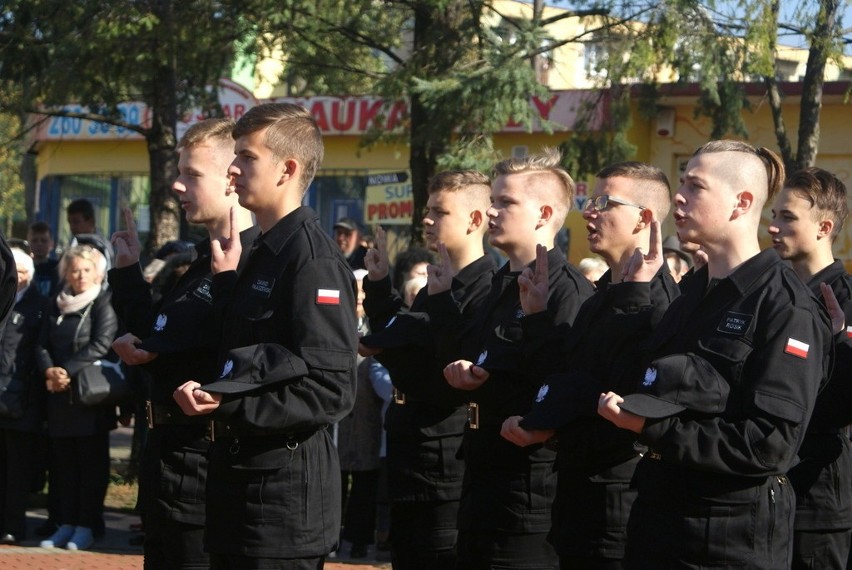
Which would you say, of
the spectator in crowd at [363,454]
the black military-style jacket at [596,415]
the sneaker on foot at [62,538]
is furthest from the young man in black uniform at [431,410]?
the sneaker on foot at [62,538]

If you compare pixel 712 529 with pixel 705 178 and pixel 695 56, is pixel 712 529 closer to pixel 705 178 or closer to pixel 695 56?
pixel 705 178

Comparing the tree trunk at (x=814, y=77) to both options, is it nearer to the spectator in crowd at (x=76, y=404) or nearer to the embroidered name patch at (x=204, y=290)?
the spectator in crowd at (x=76, y=404)

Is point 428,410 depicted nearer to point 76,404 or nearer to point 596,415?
point 596,415

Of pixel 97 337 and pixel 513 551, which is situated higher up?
pixel 97 337

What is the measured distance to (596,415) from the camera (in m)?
4.98

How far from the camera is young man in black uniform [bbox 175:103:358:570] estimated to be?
429 cm


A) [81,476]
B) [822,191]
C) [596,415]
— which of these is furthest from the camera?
[81,476]

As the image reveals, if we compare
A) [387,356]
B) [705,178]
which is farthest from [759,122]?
[705,178]

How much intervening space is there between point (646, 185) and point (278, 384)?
203cm

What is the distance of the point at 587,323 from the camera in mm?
5184

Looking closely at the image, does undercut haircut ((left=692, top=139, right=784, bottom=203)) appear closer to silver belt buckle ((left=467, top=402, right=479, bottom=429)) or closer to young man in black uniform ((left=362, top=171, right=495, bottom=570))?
silver belt buckle ((left=467, top=402, right=479, bottom=429))

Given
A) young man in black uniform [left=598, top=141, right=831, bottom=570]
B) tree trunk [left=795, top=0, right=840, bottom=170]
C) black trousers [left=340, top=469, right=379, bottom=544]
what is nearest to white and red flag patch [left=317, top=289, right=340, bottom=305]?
young man in black uniform [left=598, top=141, right=831, bottom=570]

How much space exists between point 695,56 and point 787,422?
6.92 metres

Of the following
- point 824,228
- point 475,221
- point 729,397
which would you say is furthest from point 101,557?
point 729,397
